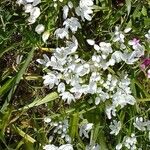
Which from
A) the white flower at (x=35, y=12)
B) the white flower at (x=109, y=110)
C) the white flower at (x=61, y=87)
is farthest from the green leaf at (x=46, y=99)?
the white flower at (x=35, y=12)

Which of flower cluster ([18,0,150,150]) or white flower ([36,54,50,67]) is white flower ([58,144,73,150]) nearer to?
flower cluster ([18,0,150,150])

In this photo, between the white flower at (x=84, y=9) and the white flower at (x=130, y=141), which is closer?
the white flower at (x=84, y=9)

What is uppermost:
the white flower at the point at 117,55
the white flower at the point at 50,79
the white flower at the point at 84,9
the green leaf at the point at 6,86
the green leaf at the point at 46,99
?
the white flower at the point at 84,9

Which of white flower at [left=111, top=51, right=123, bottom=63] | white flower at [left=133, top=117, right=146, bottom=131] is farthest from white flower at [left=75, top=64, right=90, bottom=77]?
white flower at [left=133, top=117, right=146, bottom=131]

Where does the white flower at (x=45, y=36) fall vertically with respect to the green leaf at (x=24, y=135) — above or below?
above

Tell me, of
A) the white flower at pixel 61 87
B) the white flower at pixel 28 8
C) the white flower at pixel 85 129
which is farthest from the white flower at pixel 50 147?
the white flower at pixel 28 8

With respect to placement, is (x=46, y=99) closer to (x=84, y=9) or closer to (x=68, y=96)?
(x=68, y=96)

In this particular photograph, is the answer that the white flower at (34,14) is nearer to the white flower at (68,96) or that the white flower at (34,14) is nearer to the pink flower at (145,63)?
the white flower at (68,96)

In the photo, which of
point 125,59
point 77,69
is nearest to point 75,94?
point 77,69

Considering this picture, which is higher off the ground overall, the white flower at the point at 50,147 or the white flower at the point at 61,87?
the white flower at the point at 61,87

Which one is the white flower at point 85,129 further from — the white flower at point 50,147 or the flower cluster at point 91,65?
the white flower at point 50,147

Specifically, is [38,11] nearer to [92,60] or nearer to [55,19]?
[55,19]
